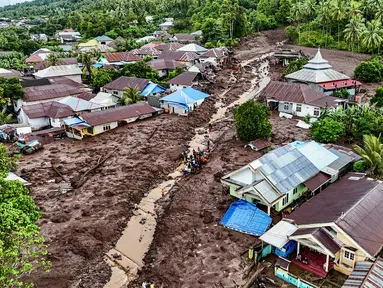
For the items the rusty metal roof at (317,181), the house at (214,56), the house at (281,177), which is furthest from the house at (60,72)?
the rusty metal roof at (317,181)

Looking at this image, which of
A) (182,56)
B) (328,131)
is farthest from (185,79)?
(328,131)

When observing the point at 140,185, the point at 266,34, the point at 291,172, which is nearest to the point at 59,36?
the point at 266,34

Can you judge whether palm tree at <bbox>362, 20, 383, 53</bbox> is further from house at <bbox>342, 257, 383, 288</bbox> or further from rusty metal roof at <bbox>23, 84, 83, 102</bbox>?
house at <bbox>342, 257, 383, 288</bbox>

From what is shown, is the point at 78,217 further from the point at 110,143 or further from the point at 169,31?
the point at 169,31

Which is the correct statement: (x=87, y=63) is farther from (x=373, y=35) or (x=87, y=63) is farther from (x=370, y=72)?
(x=373, y=35)

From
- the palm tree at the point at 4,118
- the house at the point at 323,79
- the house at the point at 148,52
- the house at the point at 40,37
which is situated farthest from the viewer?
the house at the point at 40,37

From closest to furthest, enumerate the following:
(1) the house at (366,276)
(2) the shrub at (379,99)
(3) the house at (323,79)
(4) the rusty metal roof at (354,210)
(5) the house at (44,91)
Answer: (1) the house at (366,276), (4) the rusty metal roof at (354,210), (2) the shrub at (379,99), (5) the house at (44,91), (3) the house at (323,79)

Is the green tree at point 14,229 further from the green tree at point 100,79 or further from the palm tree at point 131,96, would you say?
the green tree at point 100,79
